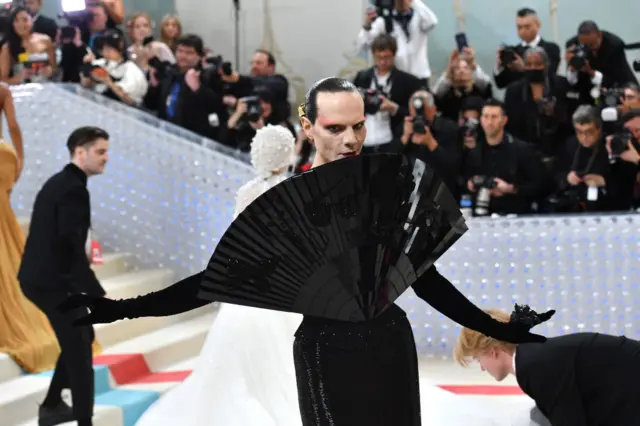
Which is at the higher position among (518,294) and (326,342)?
(326,342)

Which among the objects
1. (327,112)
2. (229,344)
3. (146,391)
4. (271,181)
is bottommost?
(146,391)

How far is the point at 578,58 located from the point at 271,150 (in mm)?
2838

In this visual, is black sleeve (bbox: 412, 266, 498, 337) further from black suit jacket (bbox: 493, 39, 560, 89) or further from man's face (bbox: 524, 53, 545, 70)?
black suit jacket (bbox: 493, 39, 560, 89)

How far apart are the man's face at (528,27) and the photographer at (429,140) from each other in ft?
3.35

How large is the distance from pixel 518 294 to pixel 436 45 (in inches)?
136

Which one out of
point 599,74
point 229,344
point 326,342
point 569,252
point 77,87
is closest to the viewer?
point 326,342

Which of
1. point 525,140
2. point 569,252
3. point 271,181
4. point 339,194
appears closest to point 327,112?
point 339,194

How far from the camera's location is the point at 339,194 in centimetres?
177

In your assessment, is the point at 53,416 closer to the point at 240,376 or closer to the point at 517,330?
the point at 240,376

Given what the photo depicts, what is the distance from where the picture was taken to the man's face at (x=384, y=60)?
22.5ft

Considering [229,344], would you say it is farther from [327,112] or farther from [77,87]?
[77,87]

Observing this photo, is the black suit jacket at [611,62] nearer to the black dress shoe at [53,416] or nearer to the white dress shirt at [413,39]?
the white dress shirt at [413,39]

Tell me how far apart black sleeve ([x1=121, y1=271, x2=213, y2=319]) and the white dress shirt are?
561 centimetres

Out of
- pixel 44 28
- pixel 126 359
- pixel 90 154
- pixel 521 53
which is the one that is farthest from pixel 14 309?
pixel 521 53
